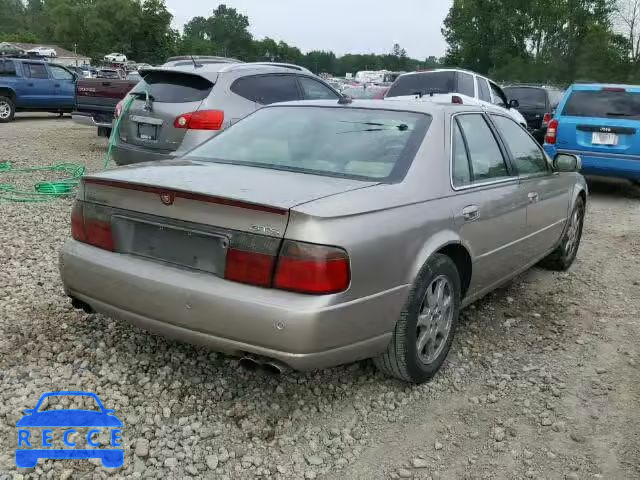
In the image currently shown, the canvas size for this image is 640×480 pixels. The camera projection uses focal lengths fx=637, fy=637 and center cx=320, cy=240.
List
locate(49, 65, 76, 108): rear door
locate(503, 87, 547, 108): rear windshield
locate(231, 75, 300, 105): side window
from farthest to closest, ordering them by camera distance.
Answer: locate(49, 65, 76, 108): rear door → locate(503, 87, 547, 108): rear windshield → locate(231, 75, 300, 105): side window

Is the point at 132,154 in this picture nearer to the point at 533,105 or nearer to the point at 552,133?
the point at 552,133

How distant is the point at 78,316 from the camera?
403cm

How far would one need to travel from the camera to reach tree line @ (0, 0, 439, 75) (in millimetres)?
93562

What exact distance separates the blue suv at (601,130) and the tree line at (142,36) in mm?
68873

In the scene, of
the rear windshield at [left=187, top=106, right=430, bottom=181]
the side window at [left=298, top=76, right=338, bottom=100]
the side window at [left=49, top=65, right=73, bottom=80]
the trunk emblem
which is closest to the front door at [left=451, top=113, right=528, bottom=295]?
the rear windshield at [left=187, top=106, right=430, bottom=181]

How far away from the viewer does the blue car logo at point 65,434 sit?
8.80ft

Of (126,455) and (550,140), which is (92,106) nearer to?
(550,140)

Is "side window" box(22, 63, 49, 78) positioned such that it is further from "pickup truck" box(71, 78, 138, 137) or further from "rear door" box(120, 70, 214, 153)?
"rear door" box(120, 70, 214, 153)

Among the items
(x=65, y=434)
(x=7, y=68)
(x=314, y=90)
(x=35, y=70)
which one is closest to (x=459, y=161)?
(x=65, y=434)

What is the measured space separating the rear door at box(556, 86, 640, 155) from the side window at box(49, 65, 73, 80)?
1442 cm

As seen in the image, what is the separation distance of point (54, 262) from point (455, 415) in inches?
136

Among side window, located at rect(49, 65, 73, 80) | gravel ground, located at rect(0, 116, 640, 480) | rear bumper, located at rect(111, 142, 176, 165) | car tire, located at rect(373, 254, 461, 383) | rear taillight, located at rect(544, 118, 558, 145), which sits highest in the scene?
side window, located at rect(49, 65, 73, 80)

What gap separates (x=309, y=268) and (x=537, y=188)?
260 cm

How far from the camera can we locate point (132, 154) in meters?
7.29
